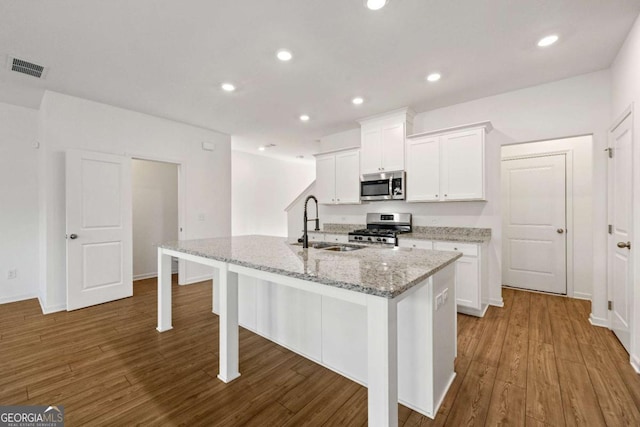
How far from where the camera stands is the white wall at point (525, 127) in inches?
115

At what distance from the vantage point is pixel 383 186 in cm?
417

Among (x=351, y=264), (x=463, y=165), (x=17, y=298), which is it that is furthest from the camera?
(x=17, y=298)

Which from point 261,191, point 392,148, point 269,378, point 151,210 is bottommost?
point 269,378

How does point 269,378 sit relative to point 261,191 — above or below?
below

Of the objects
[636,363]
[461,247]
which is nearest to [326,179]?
[461,247]

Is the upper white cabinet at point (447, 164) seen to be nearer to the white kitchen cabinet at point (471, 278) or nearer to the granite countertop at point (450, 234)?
the granite countertop at point (450, 234)

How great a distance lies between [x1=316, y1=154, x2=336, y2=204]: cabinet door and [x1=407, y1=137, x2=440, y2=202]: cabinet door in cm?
133

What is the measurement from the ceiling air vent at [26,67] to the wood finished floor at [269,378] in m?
2.60

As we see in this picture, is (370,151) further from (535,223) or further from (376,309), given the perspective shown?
(376,309)

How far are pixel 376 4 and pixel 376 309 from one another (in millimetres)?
1992

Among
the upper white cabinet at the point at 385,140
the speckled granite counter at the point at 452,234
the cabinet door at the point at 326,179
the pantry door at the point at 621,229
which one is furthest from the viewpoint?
the cabinet door at the point at 326,179

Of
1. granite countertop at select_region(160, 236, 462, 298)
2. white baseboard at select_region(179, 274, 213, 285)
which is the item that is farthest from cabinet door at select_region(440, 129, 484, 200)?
white baseboard at select_region(179, 274, 213, 285)

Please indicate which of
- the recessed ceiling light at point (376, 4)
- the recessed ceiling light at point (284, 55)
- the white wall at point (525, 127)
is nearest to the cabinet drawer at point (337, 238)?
the white wall at point (525, 127)

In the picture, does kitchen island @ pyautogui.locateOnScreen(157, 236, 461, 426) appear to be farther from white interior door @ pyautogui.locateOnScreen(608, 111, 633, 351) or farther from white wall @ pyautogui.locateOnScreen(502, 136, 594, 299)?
white wall @ pyautogui.locateOnScreen(502, 136, 594, 299)
